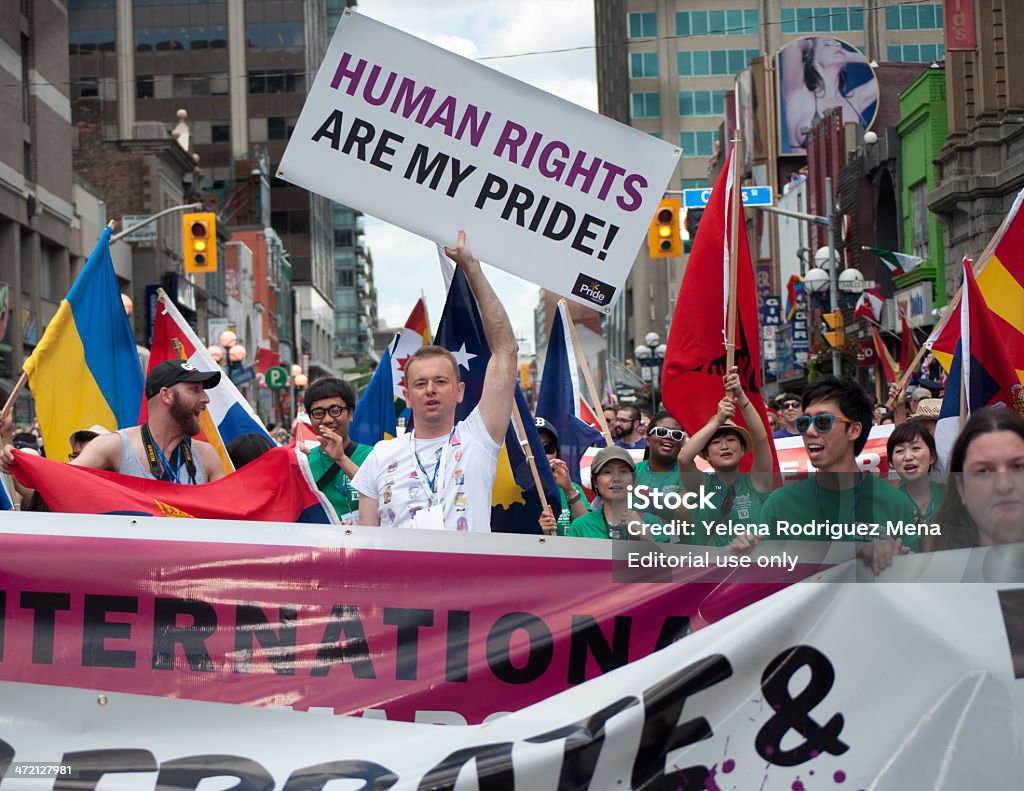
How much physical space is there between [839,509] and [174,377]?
3092 mm

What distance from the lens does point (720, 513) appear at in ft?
12.3

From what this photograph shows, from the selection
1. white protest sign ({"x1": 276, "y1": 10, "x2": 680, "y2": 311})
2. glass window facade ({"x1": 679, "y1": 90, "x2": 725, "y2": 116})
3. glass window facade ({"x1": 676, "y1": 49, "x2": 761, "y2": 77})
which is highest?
glass window facade ({"x1": 676, "y1": 49, "x2": 761, "y2": 77})

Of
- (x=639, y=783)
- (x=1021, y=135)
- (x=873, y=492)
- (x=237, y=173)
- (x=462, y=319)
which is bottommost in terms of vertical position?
(x=639, y=783)

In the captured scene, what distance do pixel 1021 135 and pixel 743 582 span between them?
2501cm

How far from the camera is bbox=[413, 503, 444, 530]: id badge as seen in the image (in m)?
4.56

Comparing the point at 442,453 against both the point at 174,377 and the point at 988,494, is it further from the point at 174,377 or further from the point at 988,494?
the point at 988,494

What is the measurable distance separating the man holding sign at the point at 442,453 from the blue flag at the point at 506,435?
1.28 m

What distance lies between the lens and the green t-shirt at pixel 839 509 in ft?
11.8

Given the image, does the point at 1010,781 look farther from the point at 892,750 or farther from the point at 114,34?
the point at 114,34

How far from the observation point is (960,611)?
137 inches

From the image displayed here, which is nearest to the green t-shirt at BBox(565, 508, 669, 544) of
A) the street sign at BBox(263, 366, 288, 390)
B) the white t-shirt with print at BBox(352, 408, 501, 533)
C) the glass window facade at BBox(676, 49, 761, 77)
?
the white t-shirt with print at BBox(352, 408, 501, 533)

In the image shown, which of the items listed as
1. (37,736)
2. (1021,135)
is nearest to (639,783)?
(37,736)

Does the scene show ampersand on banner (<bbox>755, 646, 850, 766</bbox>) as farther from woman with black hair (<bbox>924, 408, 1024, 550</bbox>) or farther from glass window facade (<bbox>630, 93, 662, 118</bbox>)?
glass window facade (<bbox>630, 93, 662, 118</bbox>)

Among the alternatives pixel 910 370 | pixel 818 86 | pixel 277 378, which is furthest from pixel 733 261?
pixel 818 86
